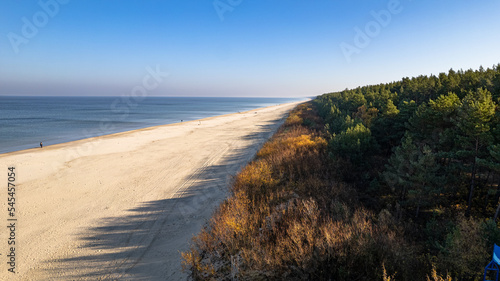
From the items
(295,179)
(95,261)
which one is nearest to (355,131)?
(295,179)

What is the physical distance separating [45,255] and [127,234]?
277cm

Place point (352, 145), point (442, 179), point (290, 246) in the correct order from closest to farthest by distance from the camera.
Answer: point (290, 246) < point (442, 179) < point (352, 145)

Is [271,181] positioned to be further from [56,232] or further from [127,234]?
[56,232]

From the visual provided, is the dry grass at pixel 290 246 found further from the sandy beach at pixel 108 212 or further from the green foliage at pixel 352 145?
the green foliage at pixel 352 145

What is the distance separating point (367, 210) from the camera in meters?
10.2

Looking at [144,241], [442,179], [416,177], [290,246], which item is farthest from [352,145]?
[144,241]

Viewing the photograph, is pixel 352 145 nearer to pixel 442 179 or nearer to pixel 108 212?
pixel 442 179

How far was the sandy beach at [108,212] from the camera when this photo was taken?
751 centimetres

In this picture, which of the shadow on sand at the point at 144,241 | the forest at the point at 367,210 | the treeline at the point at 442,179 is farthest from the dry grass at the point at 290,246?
the treeline at the point at 442,179

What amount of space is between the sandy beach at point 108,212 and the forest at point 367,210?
5.64ft

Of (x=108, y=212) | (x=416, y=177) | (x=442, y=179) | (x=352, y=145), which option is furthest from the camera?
(x=352, y=145)

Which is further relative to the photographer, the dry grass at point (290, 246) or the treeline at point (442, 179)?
the treeline at point (442, 179)

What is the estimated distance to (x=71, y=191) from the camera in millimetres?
13781

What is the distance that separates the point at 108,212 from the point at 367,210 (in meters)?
13.1
